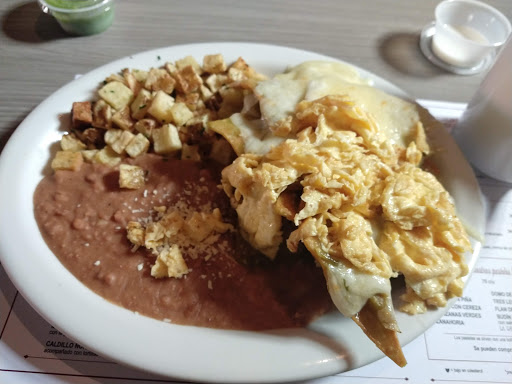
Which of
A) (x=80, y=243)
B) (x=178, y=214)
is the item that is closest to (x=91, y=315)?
(x=80, y=243)

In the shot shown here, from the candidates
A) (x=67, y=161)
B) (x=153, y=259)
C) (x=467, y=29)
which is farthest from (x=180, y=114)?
(x=467, y=29)

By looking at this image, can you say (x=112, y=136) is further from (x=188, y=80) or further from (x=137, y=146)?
(x=188, y=80)

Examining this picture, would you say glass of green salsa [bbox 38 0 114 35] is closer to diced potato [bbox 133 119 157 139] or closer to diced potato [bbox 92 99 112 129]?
diced potato [bbox 92 99 112 129]

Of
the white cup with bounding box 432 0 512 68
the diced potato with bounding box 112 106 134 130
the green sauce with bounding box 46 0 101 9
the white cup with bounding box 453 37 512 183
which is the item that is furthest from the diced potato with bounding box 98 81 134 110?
the white cup with bounding box 432 0 512 68

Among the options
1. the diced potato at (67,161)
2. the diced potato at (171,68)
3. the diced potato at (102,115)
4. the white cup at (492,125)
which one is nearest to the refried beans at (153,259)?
the diced potato at (67,161)

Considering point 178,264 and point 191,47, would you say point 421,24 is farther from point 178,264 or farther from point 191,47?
point 178,264

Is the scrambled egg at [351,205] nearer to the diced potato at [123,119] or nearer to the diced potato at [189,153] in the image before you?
the diced potato at [189,153]
